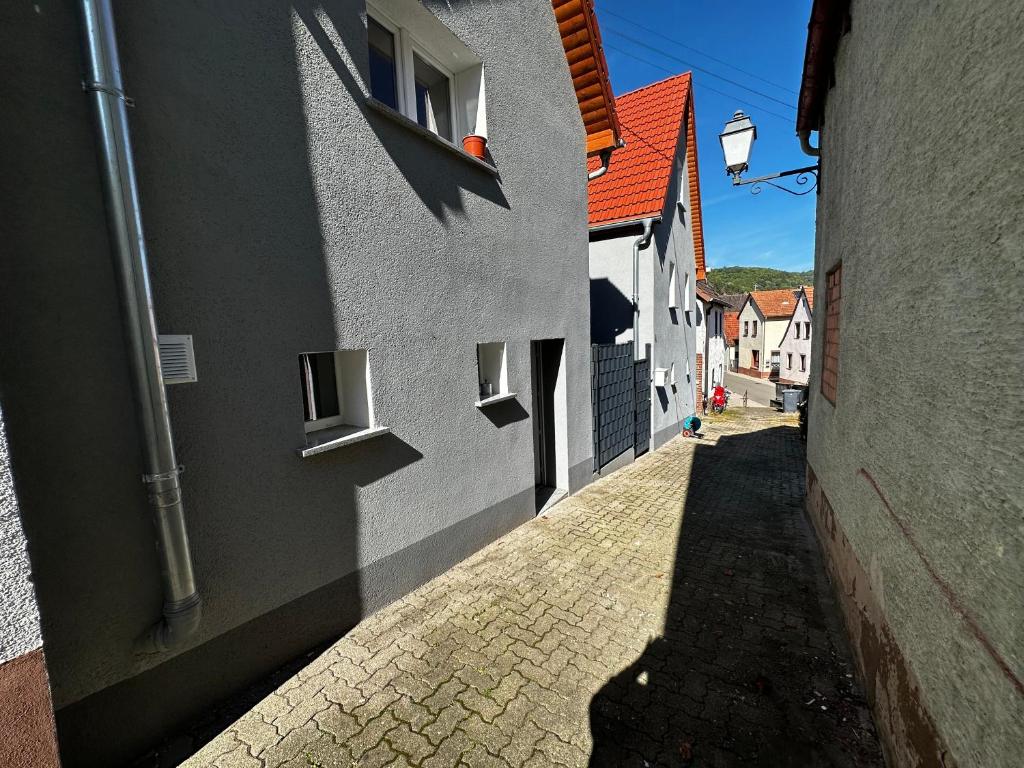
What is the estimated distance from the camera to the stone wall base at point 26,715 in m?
1.58

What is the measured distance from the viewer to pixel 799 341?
34188 mm

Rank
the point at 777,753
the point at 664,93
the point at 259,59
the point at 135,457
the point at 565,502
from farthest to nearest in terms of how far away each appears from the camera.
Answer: the point at 664,93 < the point at 565,502 < the point at 259,59 < the point at 777,753 < the point at 135,457

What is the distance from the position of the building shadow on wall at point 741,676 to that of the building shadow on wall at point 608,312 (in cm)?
512

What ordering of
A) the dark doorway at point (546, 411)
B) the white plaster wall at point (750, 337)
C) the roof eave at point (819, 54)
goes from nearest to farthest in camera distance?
the roof eave at point (819, 54) → the dark doorway at point (546, 411) → the white plaster wall at point (750, 337)

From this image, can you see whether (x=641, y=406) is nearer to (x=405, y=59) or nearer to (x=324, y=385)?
(x=324, y=385)

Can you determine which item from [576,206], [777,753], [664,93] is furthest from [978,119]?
[664,93]

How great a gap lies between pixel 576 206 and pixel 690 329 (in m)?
8.33

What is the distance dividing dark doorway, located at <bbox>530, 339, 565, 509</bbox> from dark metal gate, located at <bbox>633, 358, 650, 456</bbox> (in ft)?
10.3

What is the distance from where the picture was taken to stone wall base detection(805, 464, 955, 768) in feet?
5.99

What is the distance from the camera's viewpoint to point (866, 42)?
9.57 feet

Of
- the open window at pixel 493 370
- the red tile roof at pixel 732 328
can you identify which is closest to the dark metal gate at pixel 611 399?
the open window at pixel 493 370

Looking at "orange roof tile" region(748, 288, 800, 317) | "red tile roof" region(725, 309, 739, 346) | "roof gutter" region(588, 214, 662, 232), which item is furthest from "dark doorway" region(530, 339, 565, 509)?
"red tile roof" region(725, 309, 739, 346)

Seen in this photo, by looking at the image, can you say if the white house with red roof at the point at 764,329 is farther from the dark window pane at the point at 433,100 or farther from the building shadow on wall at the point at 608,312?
the dark window pane at the point at 433,100

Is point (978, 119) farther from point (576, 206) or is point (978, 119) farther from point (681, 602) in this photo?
point (576, 206)
